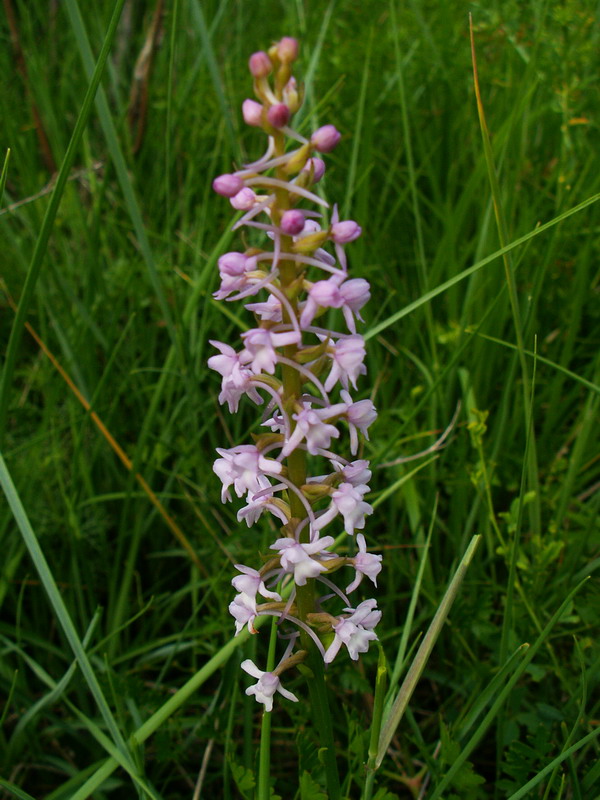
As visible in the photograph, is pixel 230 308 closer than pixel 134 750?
No

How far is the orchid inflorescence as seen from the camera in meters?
0.91

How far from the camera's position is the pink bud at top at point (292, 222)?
34.2 inches

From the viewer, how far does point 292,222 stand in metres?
0.87

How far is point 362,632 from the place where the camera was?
3.33 ft

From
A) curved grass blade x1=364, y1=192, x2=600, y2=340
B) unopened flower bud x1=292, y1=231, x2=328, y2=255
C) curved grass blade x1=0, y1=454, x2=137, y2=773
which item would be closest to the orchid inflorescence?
unopened flower bud x1=292, y1=231, x2=328, y2=255

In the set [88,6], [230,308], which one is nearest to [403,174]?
[230,308]

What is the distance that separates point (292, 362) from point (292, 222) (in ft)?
0.55

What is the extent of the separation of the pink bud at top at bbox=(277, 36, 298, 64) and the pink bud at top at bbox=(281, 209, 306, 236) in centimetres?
19

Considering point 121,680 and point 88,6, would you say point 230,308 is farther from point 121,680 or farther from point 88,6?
point 88,6

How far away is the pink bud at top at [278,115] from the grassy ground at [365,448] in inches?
19.8

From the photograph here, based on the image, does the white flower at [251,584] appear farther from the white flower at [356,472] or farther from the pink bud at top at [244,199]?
the pink bud at top at [244,199]

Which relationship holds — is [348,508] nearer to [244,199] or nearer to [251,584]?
[251,584]

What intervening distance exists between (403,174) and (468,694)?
1.91 m

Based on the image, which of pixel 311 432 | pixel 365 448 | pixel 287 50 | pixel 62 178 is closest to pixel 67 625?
pixel 311 432
